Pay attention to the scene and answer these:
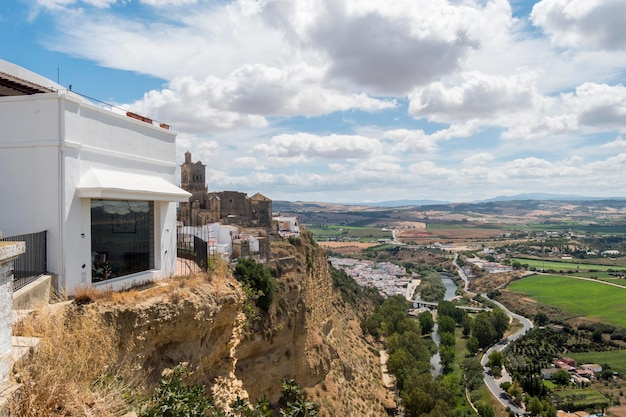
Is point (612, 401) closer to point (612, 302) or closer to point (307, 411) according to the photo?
point (612, 302)

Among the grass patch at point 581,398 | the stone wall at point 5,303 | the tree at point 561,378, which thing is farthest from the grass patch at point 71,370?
the tree at point 561,378

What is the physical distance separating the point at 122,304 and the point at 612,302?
3943 inches

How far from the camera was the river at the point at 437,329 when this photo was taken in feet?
188

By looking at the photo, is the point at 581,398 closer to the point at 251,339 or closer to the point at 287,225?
the point at 287,225

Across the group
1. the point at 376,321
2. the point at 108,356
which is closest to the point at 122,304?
the point at 108,356

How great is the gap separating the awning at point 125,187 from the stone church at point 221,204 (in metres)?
26.9

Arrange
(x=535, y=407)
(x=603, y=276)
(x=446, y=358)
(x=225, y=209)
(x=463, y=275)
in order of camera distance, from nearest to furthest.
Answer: (x=225, y=209) → (x=535, y=407) → (x=446, y=358) → (x=603, y=276) → (x=463, y=275)

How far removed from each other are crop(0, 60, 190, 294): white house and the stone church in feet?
90.1

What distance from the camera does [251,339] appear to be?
58.6 feet

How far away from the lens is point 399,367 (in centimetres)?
4272

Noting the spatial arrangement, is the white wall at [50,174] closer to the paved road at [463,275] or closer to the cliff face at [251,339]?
the cliff face at [251,339]

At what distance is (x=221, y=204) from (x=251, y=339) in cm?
2665

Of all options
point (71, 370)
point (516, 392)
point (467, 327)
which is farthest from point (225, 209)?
point (467, 327)

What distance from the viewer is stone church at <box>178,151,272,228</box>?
40.1 metres
